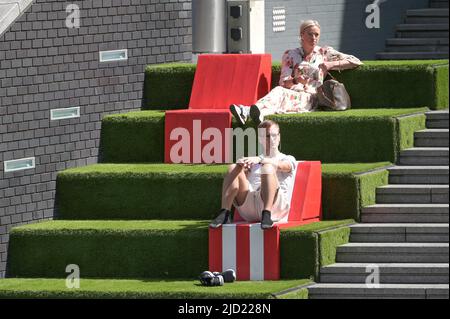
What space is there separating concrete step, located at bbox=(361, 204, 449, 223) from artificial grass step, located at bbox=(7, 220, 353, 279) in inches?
9.0

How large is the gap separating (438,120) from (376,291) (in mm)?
2226

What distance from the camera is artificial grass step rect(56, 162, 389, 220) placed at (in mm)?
16281

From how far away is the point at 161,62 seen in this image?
18.6 metres

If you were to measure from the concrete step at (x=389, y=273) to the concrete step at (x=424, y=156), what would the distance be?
4.34ft

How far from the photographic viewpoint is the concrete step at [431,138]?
17.0 m

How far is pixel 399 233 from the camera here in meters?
16.0

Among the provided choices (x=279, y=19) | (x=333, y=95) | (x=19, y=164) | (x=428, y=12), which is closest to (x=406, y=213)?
(x=333, y=95)

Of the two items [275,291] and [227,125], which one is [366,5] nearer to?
[227,125]

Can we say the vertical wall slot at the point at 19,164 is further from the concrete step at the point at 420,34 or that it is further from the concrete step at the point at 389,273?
the concrete step at the point at 420,34

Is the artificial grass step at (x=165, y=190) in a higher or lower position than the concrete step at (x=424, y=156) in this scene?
lower

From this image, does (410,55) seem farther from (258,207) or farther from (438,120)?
(258,207)

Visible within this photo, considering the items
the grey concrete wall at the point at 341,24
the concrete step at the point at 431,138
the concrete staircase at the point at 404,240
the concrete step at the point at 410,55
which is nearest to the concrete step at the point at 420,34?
the grey concrete wall at the point at 341,24

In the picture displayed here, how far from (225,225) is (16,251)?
1.85 m
